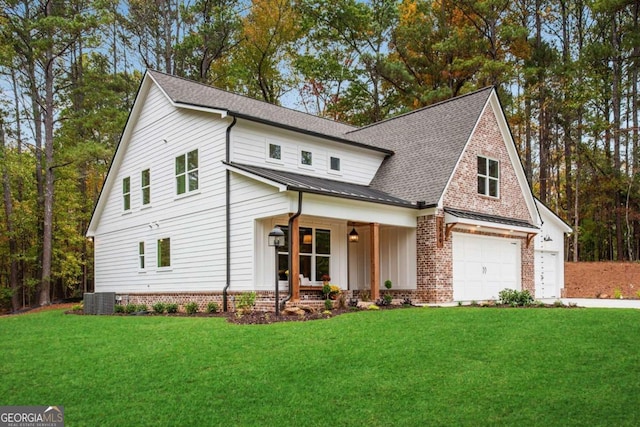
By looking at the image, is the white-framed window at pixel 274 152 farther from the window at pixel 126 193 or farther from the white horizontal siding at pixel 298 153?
the window at pixel 126 193

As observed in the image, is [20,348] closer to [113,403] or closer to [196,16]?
[113,403]

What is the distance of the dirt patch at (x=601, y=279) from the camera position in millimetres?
25891

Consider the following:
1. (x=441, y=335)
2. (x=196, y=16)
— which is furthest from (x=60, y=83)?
(x=441, y=335)

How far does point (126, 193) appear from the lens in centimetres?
2220

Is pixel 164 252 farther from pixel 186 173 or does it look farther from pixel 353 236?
pixel 353 236

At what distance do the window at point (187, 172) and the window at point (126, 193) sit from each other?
13.5 ft

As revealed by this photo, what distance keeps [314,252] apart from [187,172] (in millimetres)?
4989

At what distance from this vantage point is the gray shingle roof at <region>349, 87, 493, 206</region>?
1786 cm

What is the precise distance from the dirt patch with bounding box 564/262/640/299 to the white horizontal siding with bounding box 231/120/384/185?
1217 cm

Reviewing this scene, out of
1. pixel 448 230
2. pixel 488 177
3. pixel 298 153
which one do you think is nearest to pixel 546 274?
pixel 488 177

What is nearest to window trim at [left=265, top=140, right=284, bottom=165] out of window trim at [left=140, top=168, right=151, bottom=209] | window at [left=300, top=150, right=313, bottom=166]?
window at [left=300, top=150, right=313, bottom=166]

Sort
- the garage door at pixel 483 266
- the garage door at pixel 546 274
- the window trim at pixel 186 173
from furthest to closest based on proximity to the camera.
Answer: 1. the garage door at pixel 546 274
2. the window trim at pixel 186 173
3. the garage door at pixel 483 266

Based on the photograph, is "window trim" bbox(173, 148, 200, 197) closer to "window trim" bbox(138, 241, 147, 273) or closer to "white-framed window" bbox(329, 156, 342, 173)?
"window trim" bbox(138, 241, 147, 273)

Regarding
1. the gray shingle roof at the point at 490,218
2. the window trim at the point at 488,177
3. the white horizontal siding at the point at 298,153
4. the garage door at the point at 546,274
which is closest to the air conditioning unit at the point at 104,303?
the white horizontal siding at the point at 298,153
